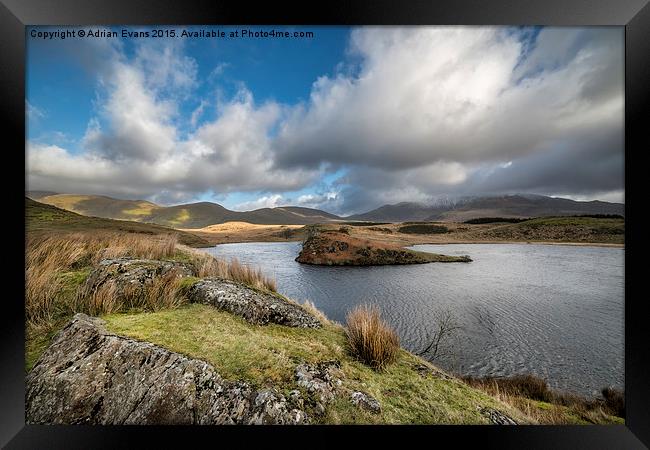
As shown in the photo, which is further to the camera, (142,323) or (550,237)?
(550,237)

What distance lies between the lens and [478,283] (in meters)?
6.80

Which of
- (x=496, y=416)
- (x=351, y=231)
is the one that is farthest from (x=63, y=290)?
(x=351, y=231)

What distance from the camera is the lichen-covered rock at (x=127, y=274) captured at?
234 cm

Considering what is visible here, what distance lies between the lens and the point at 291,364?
185 centimetres

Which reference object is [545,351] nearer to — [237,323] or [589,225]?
[589,225]

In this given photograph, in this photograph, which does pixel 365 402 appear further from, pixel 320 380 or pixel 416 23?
pixel 416 23

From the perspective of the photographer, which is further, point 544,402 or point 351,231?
point 351,231

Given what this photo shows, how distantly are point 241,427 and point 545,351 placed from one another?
17.0 feet

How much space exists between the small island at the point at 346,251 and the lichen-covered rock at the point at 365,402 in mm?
6816

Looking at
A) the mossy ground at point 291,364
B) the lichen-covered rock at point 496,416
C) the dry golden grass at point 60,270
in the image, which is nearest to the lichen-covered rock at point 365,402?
the mossy ground at point 291,364

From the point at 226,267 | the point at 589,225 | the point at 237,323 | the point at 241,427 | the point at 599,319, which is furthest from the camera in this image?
the point at 589,225

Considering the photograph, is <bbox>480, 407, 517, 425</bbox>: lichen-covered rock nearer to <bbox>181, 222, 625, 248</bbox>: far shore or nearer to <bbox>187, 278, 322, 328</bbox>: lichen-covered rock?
<bbox>187, 278, 322, 328</bbox>: lichen-covered rock

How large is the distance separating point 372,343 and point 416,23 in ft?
10.8

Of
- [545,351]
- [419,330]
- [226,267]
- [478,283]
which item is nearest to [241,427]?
[226,267]
